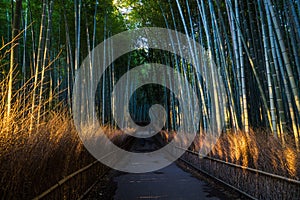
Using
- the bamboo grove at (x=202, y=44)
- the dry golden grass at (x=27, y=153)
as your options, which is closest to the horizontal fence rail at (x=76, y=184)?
the dry golden grass at (x=27, y=153)

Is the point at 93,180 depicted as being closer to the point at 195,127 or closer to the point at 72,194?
the point at 72,194

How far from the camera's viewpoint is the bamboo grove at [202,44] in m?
3.07

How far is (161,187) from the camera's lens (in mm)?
3932

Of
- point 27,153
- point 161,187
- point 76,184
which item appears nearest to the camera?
point 27,153

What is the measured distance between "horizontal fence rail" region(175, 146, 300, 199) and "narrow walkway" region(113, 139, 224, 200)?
0.27 meters

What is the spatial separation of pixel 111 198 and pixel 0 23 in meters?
8.33

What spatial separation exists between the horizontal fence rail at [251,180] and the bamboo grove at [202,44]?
0.49 meters

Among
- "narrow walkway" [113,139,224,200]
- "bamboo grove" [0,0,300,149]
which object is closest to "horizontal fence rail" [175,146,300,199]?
"narrow walkway" [113,139,224,200]

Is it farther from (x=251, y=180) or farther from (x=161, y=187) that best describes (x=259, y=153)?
(x=161, y=187)

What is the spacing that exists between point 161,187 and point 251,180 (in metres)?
1.34

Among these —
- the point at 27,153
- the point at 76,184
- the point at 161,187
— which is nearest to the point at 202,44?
the point at 161,187

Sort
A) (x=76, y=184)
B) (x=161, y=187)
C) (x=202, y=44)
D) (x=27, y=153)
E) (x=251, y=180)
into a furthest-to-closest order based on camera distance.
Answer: (x=202, y=44) → (x=161, y=187) → (x=251, y=180) → (x=76, y=184) → (x=27, y=153)

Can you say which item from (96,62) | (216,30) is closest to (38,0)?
(96,62)

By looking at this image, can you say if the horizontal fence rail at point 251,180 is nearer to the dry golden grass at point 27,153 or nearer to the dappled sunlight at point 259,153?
the dappled sunlight at point 259,153
